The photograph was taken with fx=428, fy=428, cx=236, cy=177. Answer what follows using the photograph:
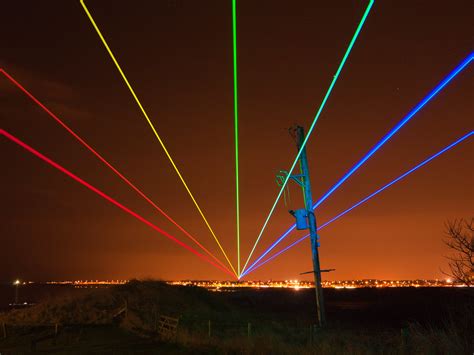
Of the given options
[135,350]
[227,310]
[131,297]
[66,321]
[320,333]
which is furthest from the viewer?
[227,310]

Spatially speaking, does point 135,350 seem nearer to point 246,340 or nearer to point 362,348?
point 246,340

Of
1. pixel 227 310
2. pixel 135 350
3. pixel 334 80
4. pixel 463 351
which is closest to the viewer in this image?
pixel 463 351

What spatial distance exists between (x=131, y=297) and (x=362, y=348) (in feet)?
83.1

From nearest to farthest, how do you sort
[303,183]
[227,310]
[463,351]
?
[463,351] < [303,183] < [227,310]

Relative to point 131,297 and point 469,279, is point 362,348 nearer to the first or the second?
point 469,279

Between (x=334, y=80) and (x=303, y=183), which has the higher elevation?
(x=334, y=80)

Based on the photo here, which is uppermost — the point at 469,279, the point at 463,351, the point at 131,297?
the point at 131,297

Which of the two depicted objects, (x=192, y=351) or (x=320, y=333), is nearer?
(x=320, y=333)

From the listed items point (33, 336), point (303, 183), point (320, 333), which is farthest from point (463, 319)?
point (33, 336)

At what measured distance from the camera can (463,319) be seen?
405 inches

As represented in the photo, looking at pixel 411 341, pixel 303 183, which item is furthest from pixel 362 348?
pixel 303 183

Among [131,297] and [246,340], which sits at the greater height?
[131,297]

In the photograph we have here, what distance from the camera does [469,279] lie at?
917 cm

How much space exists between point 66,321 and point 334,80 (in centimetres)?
2361
